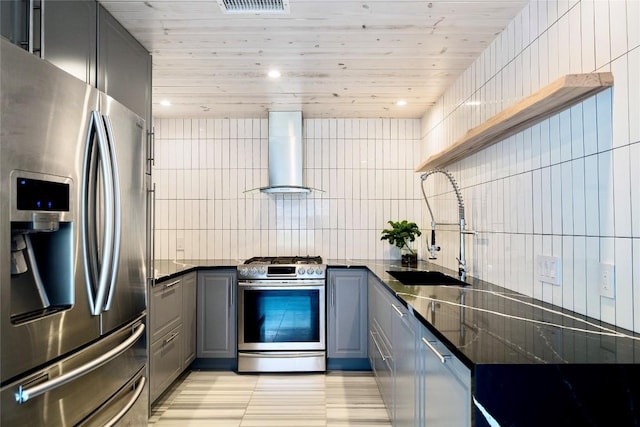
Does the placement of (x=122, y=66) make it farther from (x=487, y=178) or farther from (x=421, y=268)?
(x=421, y=268)

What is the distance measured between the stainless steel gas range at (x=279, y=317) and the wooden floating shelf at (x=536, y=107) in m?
1.61

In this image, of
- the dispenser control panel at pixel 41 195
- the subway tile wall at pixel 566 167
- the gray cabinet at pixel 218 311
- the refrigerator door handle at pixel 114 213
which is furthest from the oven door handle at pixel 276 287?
the dispenser control panel at pixel 41 195

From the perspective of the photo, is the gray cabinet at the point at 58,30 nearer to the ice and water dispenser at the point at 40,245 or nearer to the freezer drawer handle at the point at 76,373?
the ice and water dispenser at the point at 40,245

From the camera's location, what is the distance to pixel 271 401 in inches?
111

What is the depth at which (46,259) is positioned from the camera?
136 cm

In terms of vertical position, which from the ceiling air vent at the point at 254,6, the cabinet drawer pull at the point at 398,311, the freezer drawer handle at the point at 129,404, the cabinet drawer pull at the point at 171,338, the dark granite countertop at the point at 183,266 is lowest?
the cabinet drawer pull at the point at 171,338

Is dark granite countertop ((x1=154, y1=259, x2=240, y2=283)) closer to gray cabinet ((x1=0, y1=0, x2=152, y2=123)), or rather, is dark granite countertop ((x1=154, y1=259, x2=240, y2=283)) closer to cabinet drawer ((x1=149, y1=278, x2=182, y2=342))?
cabinet drawer ((x1=149, y1=278, x2=182, y2=342))

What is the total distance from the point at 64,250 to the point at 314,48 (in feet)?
5.52

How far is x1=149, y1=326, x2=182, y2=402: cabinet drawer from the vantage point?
2.56m

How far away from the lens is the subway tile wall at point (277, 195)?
3.93 metres

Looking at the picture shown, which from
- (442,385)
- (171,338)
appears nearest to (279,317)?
(171,338)

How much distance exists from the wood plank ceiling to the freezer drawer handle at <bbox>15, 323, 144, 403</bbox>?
1.54 meters

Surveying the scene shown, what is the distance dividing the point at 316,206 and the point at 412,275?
1.37 meters

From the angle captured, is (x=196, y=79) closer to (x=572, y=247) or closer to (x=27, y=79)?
(x=27, y=79)
